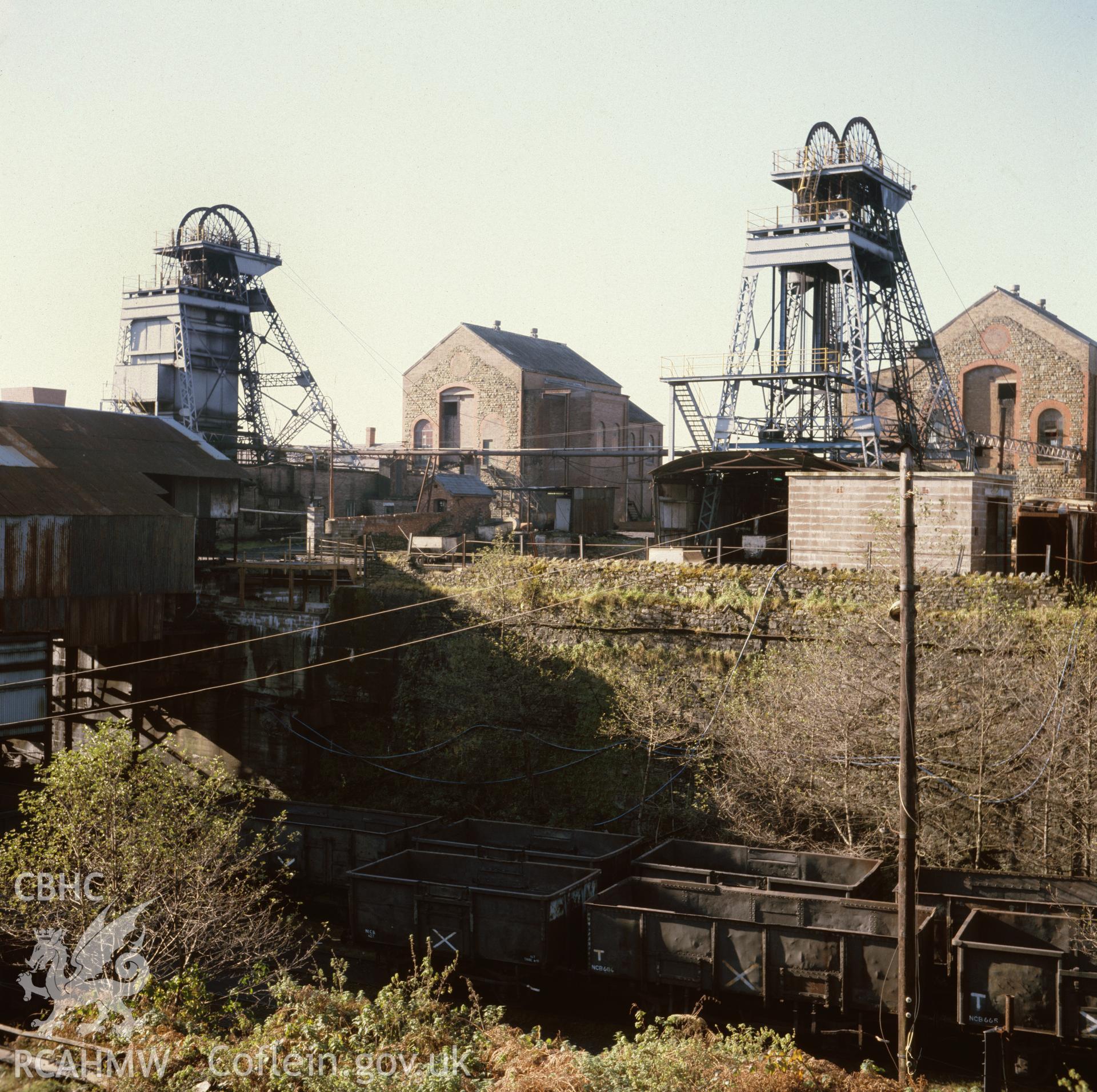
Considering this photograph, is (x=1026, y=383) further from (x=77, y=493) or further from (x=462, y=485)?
(x=77, y=493)

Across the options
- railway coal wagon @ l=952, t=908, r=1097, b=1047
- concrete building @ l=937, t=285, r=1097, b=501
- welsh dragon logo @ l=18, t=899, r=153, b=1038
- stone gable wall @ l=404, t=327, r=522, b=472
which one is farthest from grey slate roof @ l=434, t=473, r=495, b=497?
railway coal wagon @ l=952, t=908, r=1097, b=1047

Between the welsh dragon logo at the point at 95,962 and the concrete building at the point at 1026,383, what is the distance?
3261 centimetres

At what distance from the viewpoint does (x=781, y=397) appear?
1299 inches

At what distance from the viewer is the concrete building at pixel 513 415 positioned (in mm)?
47281

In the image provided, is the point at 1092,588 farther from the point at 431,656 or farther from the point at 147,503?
the point at 147,503

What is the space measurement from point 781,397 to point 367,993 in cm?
2335

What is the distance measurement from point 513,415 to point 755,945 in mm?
35771

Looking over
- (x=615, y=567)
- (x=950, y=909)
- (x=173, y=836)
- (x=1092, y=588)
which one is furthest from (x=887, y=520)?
(x=173, y=836)

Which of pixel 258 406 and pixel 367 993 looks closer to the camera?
pixel 367 993

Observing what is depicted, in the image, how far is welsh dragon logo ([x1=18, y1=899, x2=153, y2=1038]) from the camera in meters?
11.7

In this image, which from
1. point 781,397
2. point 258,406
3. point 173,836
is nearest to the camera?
point 173,836

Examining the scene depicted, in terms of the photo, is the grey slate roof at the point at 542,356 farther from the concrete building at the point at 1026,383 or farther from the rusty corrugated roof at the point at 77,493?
the rusty corrugated roof at the point at 77,493

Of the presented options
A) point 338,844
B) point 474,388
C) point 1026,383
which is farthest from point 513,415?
point 338,844

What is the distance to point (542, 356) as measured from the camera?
5134cm
